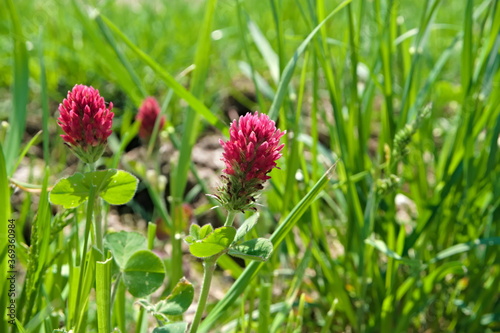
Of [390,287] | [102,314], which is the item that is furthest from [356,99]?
[102,314]

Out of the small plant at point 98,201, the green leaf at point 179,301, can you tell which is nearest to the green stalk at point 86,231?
the small plant at point 98,201

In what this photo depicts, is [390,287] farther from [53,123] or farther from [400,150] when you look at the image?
[53,123]

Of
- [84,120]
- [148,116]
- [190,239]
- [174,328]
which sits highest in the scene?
[148,116]

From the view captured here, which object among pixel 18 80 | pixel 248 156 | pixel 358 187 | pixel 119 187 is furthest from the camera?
pixel 358 187

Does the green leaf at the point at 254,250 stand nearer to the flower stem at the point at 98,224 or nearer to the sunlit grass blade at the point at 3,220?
the flower stem at the point at 98,224

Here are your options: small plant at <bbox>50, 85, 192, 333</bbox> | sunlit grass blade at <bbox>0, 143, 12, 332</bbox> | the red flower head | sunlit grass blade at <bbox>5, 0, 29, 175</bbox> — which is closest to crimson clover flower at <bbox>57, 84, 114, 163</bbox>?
small plant at <bbox>50, 85, 192, 333</bbox>

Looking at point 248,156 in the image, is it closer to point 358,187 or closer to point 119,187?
point 119,187

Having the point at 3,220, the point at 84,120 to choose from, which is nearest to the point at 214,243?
the point at 84,120
